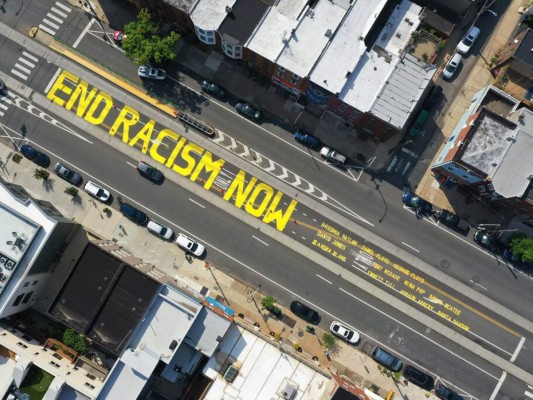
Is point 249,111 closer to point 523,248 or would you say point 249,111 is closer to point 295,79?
point 295,79

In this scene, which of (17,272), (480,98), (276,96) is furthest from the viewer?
(276,96)

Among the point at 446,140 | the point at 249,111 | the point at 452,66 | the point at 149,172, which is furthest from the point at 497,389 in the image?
the point at 149,172

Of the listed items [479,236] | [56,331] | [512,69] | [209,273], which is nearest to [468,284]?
[479,236]

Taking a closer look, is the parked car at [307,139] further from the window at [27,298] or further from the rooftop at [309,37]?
the window at [27,298]

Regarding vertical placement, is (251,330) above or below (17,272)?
above

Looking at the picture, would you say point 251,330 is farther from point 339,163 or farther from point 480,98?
point 480,98

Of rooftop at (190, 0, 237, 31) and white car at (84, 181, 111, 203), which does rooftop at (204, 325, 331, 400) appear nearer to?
white car at (84, 181, 111, 203)

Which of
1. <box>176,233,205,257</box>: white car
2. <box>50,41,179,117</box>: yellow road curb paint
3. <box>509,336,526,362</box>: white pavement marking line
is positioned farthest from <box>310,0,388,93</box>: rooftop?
<box>509,336,526,362</box>: white pavement marking line
